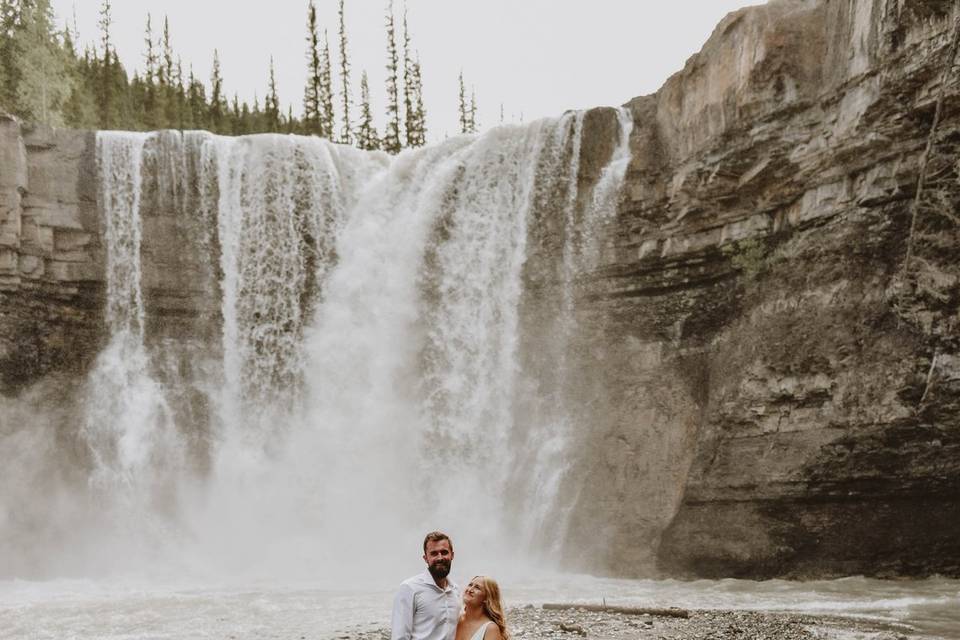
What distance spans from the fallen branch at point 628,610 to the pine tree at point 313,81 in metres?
43.7

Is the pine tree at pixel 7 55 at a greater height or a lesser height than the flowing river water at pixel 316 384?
greater

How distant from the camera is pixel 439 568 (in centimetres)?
463

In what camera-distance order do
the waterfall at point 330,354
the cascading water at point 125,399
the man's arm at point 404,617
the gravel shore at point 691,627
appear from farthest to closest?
the cascading water at point 125,399 < the waterfall at point 330,354 < the gravel shore at point 691,627 < the man's arm at point 404,617

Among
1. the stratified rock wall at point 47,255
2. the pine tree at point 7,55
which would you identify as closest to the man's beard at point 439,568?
the stratified rock wall at point 47,255

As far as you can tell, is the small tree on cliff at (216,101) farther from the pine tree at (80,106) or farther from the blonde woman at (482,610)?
the blonde woman at (482,610)

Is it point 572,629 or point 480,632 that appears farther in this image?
point 572,629

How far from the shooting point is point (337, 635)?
11758 millimetres

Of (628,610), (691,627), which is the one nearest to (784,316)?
(628,610)

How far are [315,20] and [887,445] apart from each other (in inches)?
1781

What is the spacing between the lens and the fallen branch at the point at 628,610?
495 inches


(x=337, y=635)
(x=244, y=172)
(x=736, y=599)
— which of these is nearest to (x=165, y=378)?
(x=244, y=172)

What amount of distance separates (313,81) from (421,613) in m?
51.9

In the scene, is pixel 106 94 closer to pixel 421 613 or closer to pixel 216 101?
pixel 216 101

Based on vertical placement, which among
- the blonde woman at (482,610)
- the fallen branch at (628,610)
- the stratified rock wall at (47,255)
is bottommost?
the fallen branch at (628,610)
